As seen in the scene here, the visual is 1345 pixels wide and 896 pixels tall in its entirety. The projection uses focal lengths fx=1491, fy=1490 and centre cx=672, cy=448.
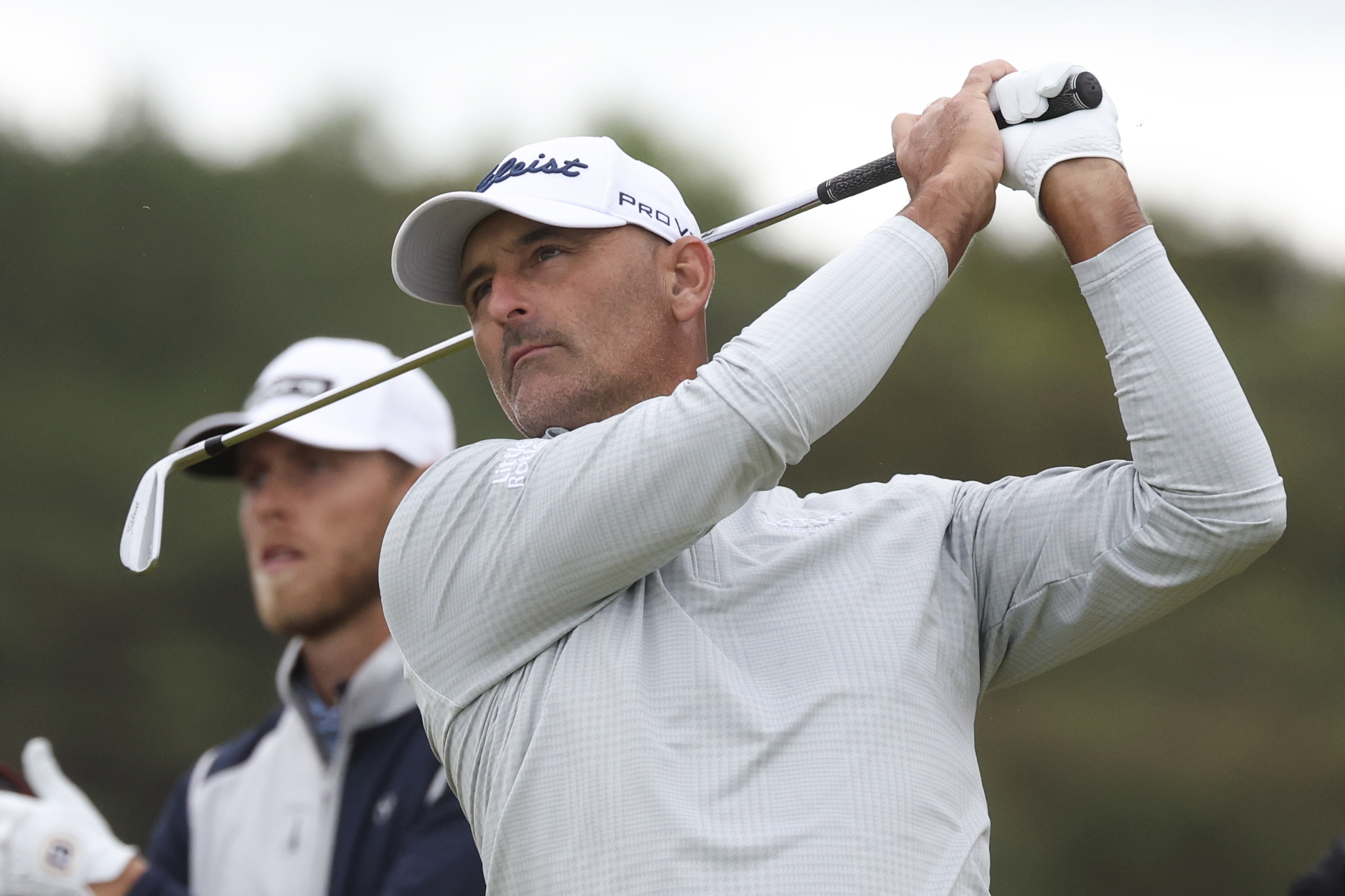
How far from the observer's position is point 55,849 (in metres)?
2.49

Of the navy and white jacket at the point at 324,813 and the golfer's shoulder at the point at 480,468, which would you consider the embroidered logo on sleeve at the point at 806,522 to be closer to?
the golfer's shoulder at the point at 480,468

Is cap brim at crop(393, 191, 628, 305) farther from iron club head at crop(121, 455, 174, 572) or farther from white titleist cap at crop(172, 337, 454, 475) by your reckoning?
white titleist cap at crop(172, 337, 454, 475)

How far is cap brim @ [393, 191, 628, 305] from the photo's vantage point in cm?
169

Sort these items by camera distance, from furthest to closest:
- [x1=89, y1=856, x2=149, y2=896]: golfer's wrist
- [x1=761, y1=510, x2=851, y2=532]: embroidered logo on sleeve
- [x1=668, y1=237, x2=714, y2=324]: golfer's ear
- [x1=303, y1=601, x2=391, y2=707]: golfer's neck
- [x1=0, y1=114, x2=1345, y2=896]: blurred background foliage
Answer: [x1=0, y1=114, x2=1345, y2=896]: blurred background foliage < [x1=303, y1=601, x2=391, y2=707]: golfer's neck < [x1=89, y1=856, x2=149, y2=896]: golfer's wrist < [x1=668, y1=237, x2=714, y2=324]: golfer's ear < [x1=761, y1=510, x2=851, y2=532]: embroidered logo on sleeve

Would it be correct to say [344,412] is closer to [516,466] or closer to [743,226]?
[743,226]

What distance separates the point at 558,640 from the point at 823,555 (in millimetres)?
275

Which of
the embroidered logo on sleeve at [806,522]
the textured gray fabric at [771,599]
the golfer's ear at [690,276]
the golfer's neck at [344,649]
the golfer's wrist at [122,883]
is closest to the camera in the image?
the textured gray fabric at [771,599]

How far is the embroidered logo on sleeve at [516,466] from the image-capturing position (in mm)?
1434

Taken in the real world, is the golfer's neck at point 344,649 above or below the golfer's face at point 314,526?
below

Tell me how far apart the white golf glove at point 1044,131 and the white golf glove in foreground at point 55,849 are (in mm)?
1839

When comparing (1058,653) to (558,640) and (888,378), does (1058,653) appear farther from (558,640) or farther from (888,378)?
(888,378)

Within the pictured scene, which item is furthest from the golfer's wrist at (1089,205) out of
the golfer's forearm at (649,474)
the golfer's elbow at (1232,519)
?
the golfer's elbow at (1232,519)

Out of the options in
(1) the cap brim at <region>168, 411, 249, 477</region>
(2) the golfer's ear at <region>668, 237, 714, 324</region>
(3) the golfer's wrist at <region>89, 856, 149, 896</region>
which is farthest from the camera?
(1) the cap brim at <region>168, 411, 249, 477</region>

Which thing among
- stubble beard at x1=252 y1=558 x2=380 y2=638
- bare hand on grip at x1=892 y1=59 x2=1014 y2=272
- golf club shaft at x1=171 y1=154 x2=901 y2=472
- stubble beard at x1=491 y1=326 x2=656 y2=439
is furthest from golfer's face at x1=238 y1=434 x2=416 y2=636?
bare hand on grip at x1=892 y1=59 x2=1014 y2=272
